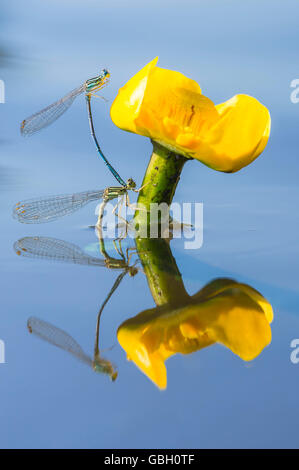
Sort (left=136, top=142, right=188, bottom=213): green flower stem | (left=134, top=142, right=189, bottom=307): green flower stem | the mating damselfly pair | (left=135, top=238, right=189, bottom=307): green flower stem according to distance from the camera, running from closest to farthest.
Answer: (left=135, top=238, right=189, bottom=307): green flower stem < (left=134, top=142, right=189, bottom=307): green flower stem < (left=136, top=142, right=188, bottom=213): green flower stem < the mating damselfly pair

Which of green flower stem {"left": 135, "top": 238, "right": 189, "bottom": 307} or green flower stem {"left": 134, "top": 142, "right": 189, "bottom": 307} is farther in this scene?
green flower stem {"left": 134, "top": 142, "right": 189, "bottom": 307}

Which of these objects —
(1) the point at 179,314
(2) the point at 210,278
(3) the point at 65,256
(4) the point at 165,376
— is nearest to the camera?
(4) the point at 165,376

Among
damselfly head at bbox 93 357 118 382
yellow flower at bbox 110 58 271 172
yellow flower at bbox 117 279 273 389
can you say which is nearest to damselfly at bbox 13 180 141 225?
yellow flower at bbox 110 58 271 172

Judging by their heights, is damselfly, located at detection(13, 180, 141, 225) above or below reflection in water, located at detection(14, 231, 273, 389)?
above

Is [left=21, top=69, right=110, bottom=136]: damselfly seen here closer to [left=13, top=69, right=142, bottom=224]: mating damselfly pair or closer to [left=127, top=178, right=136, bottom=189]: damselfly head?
[left=13, top=69, right=142, bottom=224]: mating damselfly pair

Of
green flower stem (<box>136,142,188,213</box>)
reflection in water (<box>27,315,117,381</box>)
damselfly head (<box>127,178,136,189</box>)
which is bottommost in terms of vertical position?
reflection in water (<box>27,315,117,381</box>)

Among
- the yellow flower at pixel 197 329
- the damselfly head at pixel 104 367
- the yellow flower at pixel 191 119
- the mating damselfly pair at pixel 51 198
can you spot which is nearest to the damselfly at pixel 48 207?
the mating damselfly pair at pixel 51 198

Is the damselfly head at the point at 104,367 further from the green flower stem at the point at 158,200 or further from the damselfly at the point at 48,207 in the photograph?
the damselfly at the point at 48,207

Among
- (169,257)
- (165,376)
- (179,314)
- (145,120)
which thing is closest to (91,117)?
(145,120)

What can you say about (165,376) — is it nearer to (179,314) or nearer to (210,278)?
(179,314)
